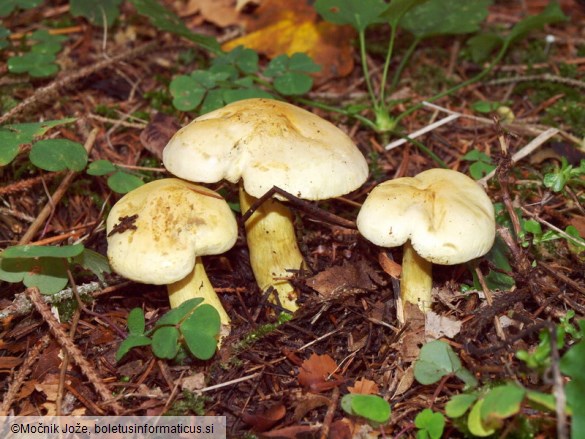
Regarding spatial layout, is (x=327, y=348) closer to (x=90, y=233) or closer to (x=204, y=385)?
(x=204, y=385)

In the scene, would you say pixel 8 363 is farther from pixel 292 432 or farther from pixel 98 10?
pixel 98 10

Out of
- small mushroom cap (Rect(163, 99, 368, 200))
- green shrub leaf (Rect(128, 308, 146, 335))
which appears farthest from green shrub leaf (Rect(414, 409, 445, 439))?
green shrub leaf (Rect(128, 308, 146, 335))

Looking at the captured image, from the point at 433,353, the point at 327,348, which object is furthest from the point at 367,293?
the point at 433,353

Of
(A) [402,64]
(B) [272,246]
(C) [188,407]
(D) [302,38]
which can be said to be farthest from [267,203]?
(D) [302,38]

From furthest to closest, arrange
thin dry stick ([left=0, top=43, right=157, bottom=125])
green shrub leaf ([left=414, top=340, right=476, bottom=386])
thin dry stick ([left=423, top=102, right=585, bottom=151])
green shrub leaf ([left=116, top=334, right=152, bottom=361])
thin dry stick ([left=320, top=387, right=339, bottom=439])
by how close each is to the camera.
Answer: thin dry stick ([left=423, top=102, right=585, bottom=151]) < thin dry stick ([left=0, top=43, right=157, bottom=125]) < green shrub leaf ([left=116, top=334, right=152, bottom=361]) < green shrub leaf ([left=414, top=340, right=476, bottom=386]) < thin dry stick ([left=320, top=387, right=339, bottom=439])

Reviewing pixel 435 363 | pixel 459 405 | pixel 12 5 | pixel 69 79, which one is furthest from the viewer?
pixel 12 5

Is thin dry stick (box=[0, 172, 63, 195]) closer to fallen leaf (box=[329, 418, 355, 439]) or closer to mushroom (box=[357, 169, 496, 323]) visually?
mushroom (box=[357, 169, 496, 323])

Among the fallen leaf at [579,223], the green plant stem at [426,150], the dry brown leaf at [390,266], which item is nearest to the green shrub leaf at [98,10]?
the green plant stem at [426,150]
